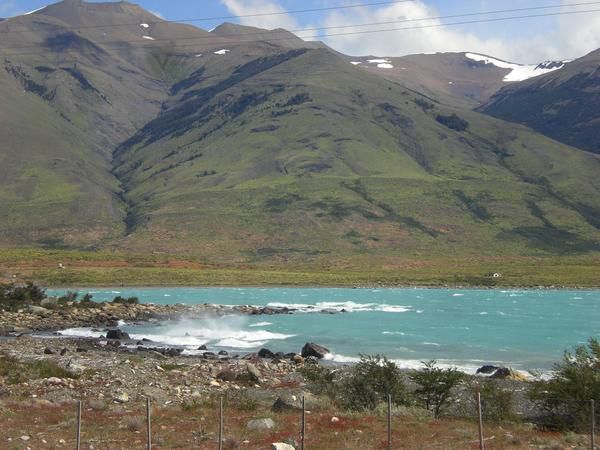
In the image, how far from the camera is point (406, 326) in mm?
64688

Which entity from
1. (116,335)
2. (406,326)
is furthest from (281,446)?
(406,326)

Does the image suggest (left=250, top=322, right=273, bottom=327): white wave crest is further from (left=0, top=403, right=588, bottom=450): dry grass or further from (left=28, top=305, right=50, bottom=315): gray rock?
(left=0, top=403, right=588, bottom=450): dry grass

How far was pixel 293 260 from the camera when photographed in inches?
6211

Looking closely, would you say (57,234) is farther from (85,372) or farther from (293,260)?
(85,372)

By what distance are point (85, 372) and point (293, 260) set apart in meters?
126

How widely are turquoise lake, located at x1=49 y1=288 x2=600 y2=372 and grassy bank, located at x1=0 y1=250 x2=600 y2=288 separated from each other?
12.1m

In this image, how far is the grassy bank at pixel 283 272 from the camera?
116m

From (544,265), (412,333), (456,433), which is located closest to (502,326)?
(412,333)

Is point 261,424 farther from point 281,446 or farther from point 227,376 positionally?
point 227,376

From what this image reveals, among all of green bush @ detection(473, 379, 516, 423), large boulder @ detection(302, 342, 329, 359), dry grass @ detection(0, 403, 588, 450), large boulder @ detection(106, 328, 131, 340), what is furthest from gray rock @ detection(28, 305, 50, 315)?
green bush @ detection(473, 379, 516, 423)

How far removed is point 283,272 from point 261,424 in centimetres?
11174

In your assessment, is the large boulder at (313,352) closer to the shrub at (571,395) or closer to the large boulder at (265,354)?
the large boulder at (265,354)

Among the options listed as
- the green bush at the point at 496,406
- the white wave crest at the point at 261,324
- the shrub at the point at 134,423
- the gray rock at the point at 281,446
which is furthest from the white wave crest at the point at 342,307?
the gray rock at the point at 281,446

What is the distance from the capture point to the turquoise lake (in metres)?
48.9
